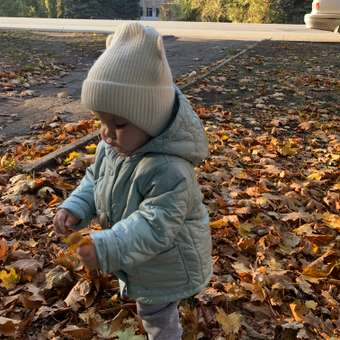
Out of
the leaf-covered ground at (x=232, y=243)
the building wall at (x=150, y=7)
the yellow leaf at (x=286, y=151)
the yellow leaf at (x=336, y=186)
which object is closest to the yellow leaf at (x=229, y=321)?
the leaf-covered ground at (x=232, y=243)

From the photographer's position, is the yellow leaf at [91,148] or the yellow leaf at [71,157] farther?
the yellow leaf at [91,148]

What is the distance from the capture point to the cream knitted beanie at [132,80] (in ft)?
5.77

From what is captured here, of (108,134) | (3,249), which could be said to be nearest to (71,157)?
(3,249)

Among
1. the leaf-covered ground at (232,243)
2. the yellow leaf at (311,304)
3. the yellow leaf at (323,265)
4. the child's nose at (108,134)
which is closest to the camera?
the child's nose at (108,134)

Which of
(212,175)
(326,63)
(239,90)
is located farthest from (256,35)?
(212,175)

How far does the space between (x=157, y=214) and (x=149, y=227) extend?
2.1 inches

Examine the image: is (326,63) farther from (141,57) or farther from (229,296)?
(141,57)

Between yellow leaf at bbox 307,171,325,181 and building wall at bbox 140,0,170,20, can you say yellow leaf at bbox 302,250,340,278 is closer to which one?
yellow leaf at bbox 307,171,325,181

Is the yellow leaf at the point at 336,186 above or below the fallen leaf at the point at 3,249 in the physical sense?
below

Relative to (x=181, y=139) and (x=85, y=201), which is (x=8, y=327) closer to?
(x=85, y=201)

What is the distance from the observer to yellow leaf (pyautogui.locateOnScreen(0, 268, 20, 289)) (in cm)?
282

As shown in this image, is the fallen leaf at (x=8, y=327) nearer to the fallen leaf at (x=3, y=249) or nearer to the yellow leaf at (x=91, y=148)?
the fallen leaf at (x=3, y=249)

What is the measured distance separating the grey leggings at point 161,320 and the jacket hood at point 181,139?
24.8 inches

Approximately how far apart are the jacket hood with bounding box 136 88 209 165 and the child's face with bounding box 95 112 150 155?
3 cm
